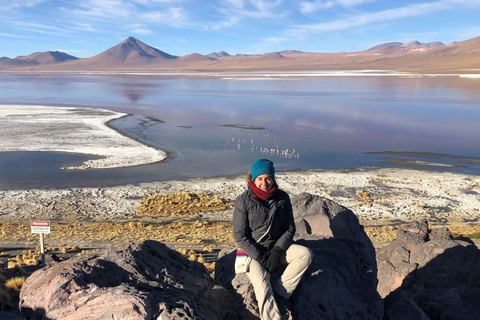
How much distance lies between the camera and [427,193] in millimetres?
16391

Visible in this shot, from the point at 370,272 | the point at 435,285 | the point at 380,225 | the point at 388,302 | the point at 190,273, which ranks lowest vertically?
the point at 380,225

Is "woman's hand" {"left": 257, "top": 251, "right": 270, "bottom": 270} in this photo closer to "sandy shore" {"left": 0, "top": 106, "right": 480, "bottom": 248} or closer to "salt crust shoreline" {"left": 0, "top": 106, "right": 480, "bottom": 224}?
"sandy shore" {"left": 0, "top": 106, "right": 480, "bottom": 248}

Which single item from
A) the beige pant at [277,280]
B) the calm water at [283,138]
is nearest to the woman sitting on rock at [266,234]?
the beige pant at [277,280]

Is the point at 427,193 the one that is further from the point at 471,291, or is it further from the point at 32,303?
the point at 32,303

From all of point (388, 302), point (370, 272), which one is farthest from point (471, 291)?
point (370, 272)

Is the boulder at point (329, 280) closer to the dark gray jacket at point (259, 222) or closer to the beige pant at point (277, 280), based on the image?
the beige pant at point (277, 280)

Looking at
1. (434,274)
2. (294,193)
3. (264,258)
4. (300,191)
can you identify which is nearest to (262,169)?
(264,258)

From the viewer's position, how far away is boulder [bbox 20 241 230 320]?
3.26m

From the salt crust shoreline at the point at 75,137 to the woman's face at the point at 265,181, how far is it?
17.1 m

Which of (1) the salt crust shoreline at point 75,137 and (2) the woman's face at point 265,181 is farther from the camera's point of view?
(1) the salt crust shoreline at point 75,137

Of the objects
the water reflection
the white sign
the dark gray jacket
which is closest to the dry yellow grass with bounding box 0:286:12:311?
the white sign

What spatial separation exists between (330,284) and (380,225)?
9.52 m

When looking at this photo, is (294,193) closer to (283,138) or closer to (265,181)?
(283,138)

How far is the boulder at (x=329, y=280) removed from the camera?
13.7ft
